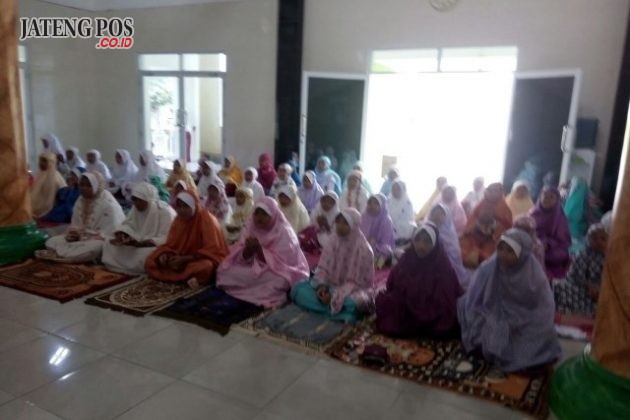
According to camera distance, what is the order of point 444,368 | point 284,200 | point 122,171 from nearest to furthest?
point 444,368 → point 284,200 → point 122,171

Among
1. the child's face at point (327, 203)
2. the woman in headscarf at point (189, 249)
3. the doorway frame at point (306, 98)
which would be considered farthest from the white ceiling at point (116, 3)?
the woman in headscarf at point (189, 249)

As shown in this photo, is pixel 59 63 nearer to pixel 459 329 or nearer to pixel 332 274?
pixel 332 274

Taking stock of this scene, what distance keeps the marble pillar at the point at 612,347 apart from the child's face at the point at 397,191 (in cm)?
339

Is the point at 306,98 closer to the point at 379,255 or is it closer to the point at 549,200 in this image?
the point at 379,255

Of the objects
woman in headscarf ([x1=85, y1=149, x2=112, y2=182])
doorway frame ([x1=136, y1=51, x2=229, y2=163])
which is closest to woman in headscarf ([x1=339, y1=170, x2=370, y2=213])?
doorway frame ([x1=136, y1=51, x2=229, y2=163])

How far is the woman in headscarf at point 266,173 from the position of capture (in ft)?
24.6

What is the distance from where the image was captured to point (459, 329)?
312 cm

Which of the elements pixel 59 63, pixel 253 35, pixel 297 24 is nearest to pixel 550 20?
pixel 297 24

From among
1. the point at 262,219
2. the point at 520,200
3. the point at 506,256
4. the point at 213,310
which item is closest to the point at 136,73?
the point at 262,219

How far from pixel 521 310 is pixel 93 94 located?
30.9 feet

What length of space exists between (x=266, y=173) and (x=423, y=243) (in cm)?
466

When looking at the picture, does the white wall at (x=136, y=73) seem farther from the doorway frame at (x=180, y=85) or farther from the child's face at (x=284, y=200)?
the child's face at (x=284, y=200)

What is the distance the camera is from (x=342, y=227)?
353 centimetres

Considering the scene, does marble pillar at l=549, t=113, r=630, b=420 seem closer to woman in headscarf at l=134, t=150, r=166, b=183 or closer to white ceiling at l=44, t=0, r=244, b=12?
woman in headscarf at l=134, t=150, r=166, b=183
